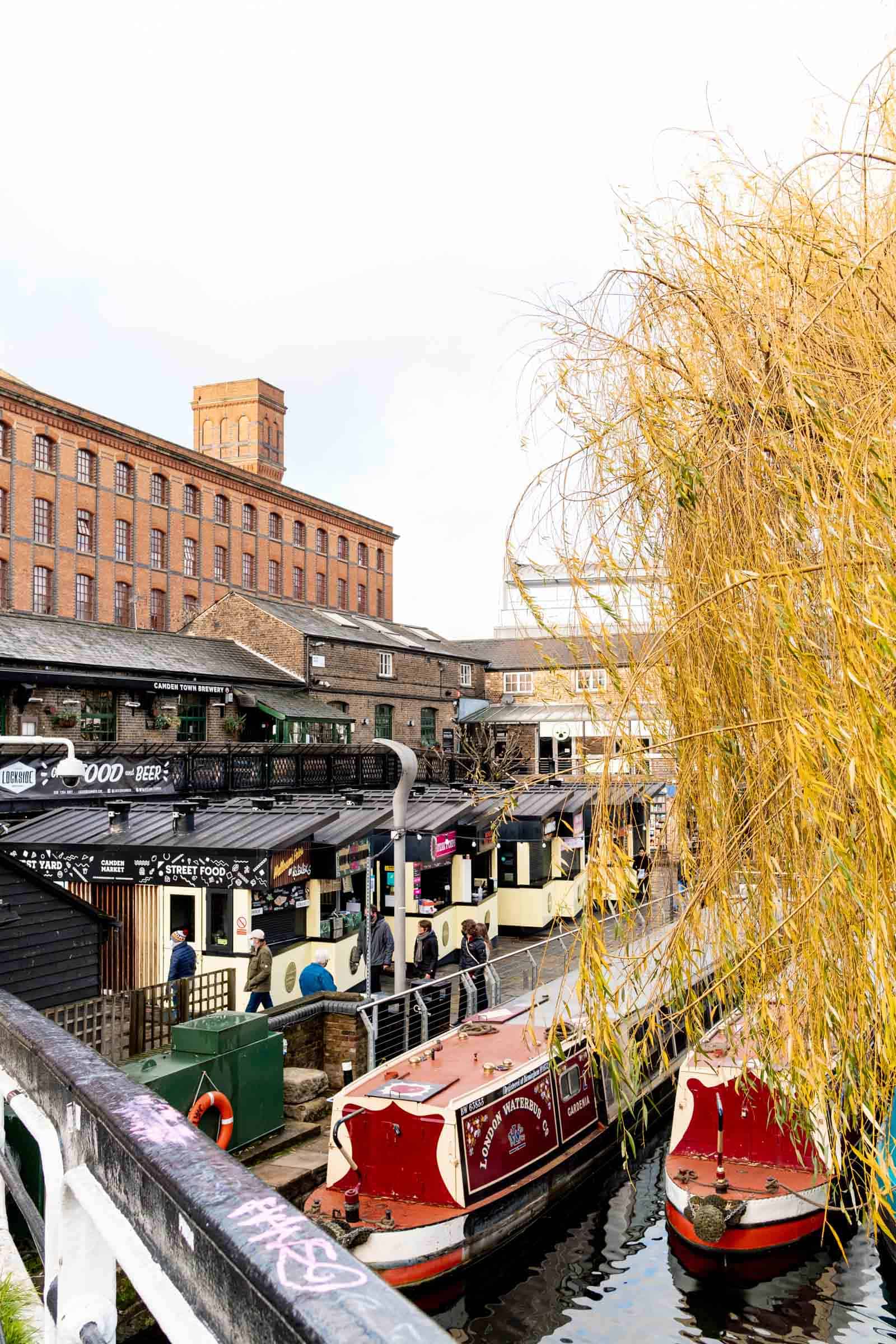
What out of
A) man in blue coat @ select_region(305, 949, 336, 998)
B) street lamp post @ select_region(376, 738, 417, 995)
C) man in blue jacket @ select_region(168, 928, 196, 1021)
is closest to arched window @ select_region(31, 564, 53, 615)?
man in blue jacket @ select_region(168, 928, 196, 1021)

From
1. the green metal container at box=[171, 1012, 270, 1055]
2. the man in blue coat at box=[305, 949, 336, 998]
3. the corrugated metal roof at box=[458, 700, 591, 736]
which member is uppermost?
the corrugated metal roof at box=[458, 700, 591, 736]

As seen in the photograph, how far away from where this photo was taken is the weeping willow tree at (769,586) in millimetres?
4148

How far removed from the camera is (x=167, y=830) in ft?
52.7

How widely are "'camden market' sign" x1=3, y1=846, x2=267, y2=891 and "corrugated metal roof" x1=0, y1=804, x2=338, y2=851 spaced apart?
120 millimetres

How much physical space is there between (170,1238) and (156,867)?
566 inches

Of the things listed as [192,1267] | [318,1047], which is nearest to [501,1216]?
[318,1047]

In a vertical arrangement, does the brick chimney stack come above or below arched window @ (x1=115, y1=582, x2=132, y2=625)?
above

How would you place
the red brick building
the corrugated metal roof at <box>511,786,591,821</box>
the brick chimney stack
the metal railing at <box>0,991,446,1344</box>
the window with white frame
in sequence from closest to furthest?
1. the metal railing at <box>0,991,446,1344</box>
2. the window with white frame
3. the corrugated metal roof at <box>511,786,591,821</box>
4. the red brick building
5. the brick chimney stack

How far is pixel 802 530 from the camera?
4.95 m

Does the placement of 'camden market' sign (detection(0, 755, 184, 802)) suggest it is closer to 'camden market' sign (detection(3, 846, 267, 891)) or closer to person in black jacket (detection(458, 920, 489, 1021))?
'camden market' sign (detection(3, 846, 267, 891))

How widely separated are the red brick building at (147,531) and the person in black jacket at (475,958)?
31.5 m

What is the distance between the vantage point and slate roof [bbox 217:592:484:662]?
3838 cm

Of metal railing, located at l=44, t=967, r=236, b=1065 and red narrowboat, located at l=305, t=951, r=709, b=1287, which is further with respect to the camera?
metal railing, located at l=44, t=967, r=236, b=1065

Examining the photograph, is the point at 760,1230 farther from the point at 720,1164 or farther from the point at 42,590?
the point at 42,590
